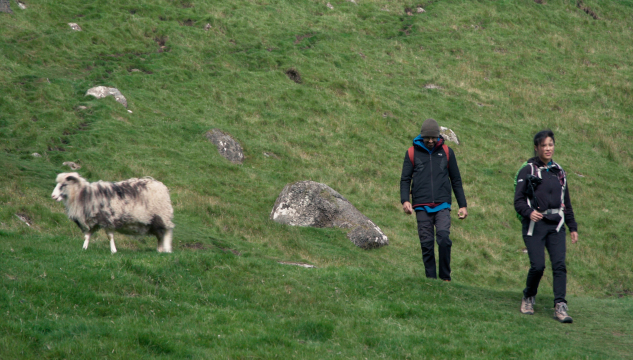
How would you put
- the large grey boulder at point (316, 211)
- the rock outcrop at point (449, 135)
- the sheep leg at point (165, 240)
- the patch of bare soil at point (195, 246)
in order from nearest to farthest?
the sheep leg at point (165, 240) < the patch of bare soil at point (195, 246) < the large grey boulder at point (316, 211) < the rock outcrop at point (449, 135)

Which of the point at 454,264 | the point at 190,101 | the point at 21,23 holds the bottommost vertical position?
the point at 454,264

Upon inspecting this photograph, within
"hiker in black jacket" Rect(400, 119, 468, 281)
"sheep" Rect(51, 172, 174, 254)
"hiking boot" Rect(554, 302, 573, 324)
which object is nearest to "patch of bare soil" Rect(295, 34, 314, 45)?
"sheep" Rect(51, 172, 174, 254)

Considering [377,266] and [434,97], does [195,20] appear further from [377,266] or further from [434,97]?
[377,266]

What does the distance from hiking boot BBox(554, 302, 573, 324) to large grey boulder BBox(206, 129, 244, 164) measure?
61.2 feet

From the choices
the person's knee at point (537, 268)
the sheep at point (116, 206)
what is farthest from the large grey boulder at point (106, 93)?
the person's knee at point (537, 268)

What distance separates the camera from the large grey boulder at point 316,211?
22.5m

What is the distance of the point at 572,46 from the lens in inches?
2080

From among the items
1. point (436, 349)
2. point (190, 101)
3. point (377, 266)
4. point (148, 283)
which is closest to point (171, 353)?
point (148, 283)

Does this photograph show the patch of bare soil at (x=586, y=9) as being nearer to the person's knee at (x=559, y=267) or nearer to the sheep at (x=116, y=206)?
the person's knee at (x=559, y=267)

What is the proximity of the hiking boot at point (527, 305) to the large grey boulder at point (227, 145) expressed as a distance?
18.0 meters

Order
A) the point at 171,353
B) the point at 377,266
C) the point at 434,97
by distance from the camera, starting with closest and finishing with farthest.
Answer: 1. the point at 171,353
2. the point at 377,266
3. the point at 434,97

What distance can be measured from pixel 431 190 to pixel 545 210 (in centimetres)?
251

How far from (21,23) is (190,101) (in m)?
11.7

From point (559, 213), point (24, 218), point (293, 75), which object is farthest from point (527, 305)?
point (293, 75)
